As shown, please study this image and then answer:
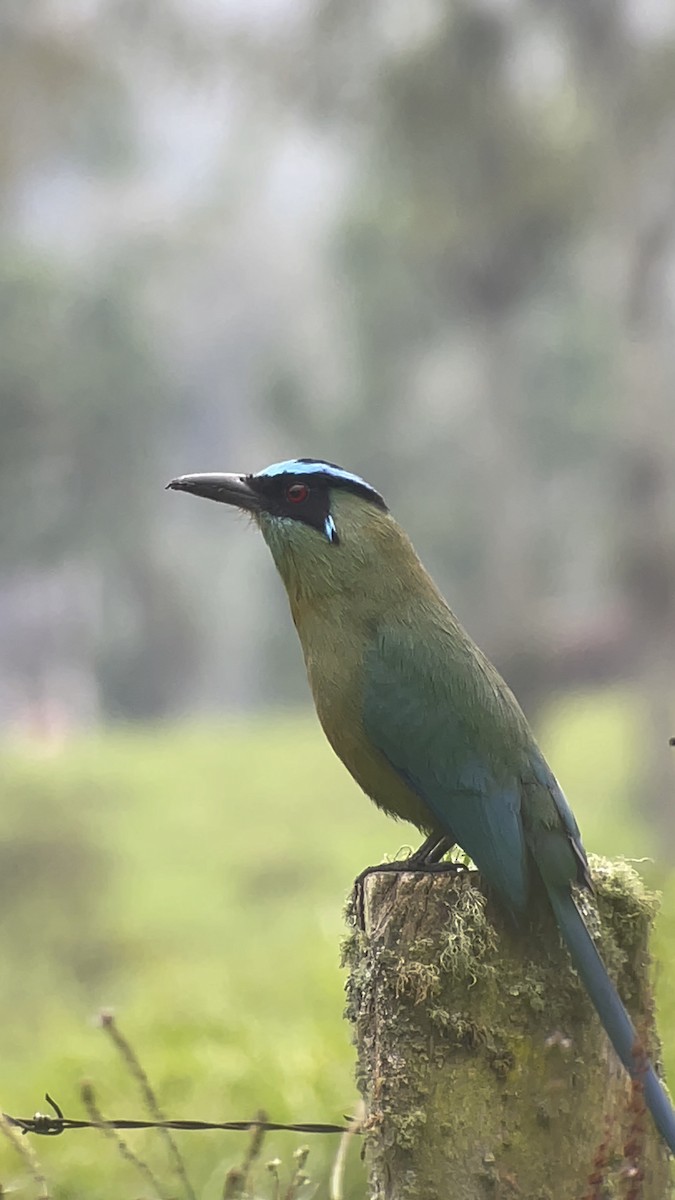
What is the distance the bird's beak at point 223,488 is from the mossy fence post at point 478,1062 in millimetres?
366

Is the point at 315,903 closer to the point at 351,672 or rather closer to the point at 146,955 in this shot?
the point at 146,955

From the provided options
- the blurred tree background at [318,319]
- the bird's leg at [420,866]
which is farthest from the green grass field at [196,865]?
the bird's leg at [420,866]

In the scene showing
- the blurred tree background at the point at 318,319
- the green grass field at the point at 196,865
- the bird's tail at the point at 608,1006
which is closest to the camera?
the bird's tail at the point at 608,1006

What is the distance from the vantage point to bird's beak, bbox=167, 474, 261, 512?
106cm

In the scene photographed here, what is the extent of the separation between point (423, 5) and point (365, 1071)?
2.69m

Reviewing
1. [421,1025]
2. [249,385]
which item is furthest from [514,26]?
[421,1025]

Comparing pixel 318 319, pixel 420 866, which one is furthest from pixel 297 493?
pixel 318 319

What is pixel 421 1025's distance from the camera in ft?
2.96

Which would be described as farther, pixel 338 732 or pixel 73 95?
pixel 73 95

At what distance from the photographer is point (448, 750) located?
97cm

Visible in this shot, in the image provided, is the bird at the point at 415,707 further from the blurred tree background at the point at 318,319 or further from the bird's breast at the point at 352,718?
the blurred tree background at the point at 318,319

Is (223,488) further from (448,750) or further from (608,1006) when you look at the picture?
(608,1006)

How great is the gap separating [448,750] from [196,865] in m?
2.18

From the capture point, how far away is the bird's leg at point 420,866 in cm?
98
